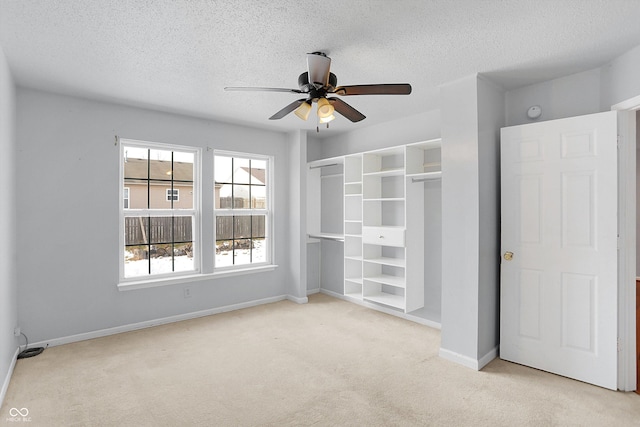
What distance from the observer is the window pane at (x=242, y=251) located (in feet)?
16.1

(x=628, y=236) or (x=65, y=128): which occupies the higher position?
(x=65, y=128)

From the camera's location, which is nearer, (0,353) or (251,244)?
(0,353)

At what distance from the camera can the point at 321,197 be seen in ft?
18.8

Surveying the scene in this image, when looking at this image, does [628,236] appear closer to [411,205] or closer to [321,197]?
[411,205]

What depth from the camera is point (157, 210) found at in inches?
164

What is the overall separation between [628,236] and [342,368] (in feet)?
8.19

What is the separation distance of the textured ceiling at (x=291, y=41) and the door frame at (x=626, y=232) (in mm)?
600

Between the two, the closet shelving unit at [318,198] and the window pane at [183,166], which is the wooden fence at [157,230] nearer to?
the window pane at [183,166]

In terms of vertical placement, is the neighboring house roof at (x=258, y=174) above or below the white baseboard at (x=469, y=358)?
above

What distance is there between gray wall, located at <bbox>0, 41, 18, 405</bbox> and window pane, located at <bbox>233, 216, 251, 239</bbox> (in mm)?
2358

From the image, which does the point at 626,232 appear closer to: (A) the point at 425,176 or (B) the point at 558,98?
(B) the point at 558,98

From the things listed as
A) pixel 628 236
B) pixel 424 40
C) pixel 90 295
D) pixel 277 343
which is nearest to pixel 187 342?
pixel 277 343

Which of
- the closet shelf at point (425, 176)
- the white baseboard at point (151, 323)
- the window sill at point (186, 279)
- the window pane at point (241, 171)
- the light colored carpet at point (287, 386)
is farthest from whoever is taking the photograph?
the window pane at point (241, 171)

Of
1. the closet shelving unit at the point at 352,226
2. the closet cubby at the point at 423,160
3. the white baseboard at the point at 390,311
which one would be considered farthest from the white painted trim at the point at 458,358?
the closet cubby at the point at 423,160
